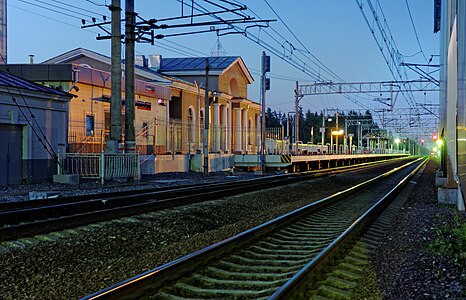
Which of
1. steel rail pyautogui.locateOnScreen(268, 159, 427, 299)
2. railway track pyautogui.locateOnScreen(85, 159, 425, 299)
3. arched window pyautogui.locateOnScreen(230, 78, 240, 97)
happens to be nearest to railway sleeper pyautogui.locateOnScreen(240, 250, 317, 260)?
railway track pyautogui.locateOnScreen(85, 159, 425, 299)

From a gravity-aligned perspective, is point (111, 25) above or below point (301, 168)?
above

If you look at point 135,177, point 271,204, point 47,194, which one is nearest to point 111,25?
point 135,177

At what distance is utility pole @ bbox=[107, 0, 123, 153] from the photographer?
24.3 m

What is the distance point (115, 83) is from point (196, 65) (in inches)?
1160

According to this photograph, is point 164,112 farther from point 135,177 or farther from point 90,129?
point 135,177

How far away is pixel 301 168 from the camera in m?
41.6

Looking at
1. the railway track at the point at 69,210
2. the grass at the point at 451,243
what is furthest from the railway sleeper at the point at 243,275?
the railway track at the point at 69,210

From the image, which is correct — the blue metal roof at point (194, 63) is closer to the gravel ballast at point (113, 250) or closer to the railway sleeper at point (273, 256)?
the gravel ballast at point (113, 250)

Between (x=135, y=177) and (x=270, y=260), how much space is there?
18293 mm

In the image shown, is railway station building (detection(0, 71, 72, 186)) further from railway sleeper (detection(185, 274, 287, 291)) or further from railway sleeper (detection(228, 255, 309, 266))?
railway sleeper (detection(185, 274, 287, 291))

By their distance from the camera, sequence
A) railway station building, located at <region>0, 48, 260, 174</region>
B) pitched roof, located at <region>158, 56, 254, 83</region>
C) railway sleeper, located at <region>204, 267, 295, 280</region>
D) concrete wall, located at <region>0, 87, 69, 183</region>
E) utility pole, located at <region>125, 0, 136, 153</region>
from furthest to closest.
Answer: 1. pitched roof, located at <region>158, 56, 254, 83</region>
2. railway station building, located at <region>0, 48, 260, 174</region>
3. utility pole, located at <region>125, 0, 136, 153</region>
4. concrete wall, located at <region>0, 87, 69, 183</region>
5. railway sleeper, located at <region>204, 267, 295, 280</region>

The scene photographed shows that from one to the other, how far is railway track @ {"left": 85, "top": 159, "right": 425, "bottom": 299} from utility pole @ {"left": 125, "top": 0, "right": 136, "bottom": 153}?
14.1m

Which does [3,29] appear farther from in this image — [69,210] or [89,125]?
[69,210]

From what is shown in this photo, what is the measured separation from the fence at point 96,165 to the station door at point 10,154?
2.23 metres
